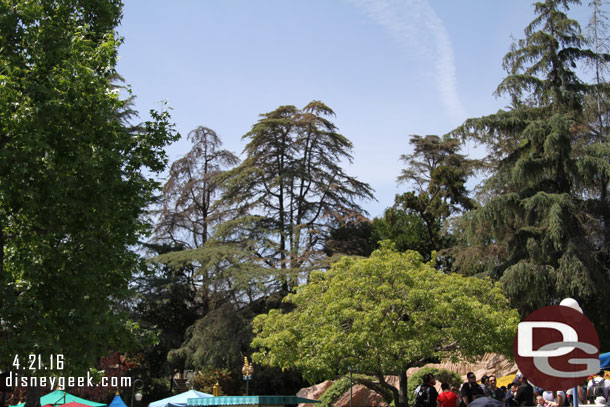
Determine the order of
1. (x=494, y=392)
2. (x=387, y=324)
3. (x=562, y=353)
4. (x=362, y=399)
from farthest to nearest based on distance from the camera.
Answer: (x=362, y=399)
(x=387, y=324)
(x=494, y=392)
(x=562, y=353)

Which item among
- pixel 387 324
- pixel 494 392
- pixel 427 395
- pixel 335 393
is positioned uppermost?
pixel 387 324

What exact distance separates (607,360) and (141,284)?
22865 mm

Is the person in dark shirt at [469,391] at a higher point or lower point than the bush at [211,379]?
higher

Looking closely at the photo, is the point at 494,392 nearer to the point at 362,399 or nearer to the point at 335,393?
the point at 362,399

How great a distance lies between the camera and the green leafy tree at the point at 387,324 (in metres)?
17.6

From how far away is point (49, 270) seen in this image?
1120cm

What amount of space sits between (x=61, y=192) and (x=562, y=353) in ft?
29.0

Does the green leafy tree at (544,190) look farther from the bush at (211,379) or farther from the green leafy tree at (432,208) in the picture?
the bush at (211,379)

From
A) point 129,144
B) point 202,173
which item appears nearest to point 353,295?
point 129,144

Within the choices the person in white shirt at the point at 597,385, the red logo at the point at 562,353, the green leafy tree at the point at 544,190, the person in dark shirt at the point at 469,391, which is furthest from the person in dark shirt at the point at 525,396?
the green leafy tree at the point at 544,190

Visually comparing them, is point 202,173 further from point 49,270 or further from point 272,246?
point 49,270

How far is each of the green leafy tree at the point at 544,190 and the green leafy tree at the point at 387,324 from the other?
4067mm

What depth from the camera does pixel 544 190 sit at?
2523cm

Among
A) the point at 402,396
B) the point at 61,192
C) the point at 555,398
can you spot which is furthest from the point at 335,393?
the point at 61,192
